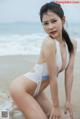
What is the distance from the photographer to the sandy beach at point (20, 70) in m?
2.89

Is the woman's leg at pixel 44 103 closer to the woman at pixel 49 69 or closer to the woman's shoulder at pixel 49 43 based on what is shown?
the woman at pixel 49 69

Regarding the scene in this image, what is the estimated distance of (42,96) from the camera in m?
1.98

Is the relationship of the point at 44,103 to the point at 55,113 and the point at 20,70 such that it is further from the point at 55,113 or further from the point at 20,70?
the point at 20,70

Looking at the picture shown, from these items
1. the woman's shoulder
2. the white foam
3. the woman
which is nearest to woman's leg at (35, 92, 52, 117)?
the woman

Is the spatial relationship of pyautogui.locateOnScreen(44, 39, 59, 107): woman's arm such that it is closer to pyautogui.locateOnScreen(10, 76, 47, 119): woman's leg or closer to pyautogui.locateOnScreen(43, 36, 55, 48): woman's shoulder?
pyautogui.locateOnScreen(43, 36, 55, 48): woman's shoulder

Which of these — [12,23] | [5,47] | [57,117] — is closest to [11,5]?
[12,23]

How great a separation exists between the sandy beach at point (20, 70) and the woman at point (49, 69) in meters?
0.87

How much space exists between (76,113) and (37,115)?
804mm

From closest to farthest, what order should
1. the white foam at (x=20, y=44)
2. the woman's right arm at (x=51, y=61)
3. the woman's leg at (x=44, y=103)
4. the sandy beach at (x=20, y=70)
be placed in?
the woman's right arm at (x=51, y=61)
the woman's leg at (x=44, y=103)
the sandy beach at (x=20, y=70)
the white foam at (x=20, y=44)

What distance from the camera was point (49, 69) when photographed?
1739mm

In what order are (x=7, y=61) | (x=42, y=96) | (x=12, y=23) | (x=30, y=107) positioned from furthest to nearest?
(x=12, y=23) < (x=7, y=61) < (x=42, y=96) < (x=30, y=107)

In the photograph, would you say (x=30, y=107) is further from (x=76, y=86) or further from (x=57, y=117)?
(x=76, y=86)

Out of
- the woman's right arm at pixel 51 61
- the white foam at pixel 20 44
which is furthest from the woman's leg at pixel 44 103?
the white foam at pixel 20 44

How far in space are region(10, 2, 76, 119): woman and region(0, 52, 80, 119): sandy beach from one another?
2.87 feet
